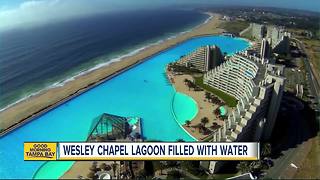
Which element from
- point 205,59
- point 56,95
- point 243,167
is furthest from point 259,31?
point 243,167

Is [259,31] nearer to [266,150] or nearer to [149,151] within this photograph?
[266,150]

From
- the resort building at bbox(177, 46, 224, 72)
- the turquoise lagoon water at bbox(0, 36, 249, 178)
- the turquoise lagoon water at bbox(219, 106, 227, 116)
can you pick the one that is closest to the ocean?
the turquoise lagoon water at bbox(0, 36, 249, 178)

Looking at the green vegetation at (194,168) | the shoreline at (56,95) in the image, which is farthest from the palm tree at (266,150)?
the shoreline at (56,95)

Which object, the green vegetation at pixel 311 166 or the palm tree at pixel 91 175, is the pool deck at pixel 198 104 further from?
Answer: the palm tree at pixel 91 175

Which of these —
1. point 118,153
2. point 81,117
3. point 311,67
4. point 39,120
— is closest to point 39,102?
point 39,120

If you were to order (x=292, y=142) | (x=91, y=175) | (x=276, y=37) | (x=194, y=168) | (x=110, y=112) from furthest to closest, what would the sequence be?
(x=276, y=37) < (x=110, y=112) < (x=292, y=142) < (x=194, y=168) < (x=91, y=175)

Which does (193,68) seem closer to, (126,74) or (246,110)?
(126,74)

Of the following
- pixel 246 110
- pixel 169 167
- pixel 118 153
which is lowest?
pixel 169 167
